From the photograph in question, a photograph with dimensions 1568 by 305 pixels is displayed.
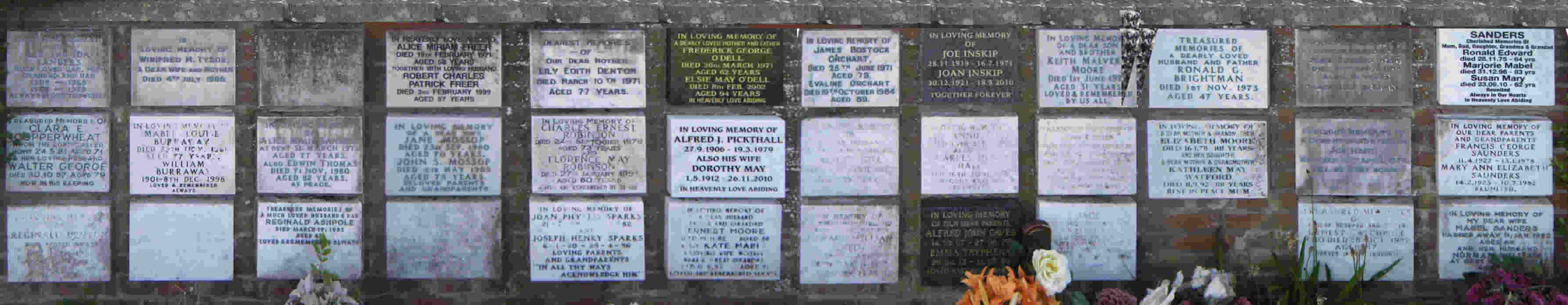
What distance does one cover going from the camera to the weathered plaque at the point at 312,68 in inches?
271

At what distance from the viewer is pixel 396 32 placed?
6.90 m

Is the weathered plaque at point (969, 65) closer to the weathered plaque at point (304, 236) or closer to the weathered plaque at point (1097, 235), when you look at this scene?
the weathered plaque at point (1097, 235)

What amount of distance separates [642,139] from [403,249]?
6.26 feet

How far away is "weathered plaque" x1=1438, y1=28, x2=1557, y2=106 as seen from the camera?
7.04m

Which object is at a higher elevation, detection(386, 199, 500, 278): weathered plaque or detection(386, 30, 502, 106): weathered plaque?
detection(386, 30, 502, 106): weathered plaque

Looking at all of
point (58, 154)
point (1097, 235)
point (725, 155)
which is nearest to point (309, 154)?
point (58, 154)

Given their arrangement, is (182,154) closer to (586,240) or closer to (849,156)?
(586,240)

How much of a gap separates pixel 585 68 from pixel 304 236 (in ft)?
7.77

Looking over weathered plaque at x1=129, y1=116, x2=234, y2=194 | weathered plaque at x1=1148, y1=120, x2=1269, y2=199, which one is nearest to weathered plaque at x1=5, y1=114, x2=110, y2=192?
weathered plaque at x1=129, y1=116, x2=234, y2=194

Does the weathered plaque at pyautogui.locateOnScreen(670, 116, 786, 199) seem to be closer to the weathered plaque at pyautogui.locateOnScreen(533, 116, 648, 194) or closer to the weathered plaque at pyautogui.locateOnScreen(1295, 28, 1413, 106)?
the weathered plaque at pyautogui.locateOnScreen(533, 116, 648, 194)

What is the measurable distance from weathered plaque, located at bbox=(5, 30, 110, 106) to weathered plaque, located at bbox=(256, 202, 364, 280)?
143 centimetres

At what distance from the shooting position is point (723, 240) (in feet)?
23.1

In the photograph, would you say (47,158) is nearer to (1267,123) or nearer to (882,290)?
(882,290)

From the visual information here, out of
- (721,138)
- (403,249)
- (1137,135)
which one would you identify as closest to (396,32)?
(403,249)
